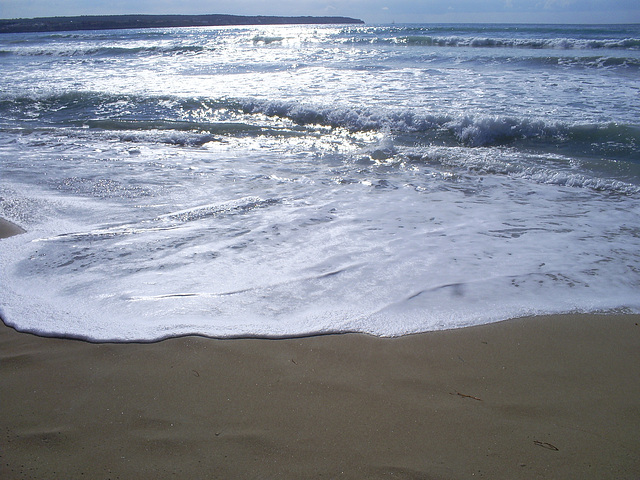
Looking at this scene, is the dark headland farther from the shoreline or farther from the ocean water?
the shoreline

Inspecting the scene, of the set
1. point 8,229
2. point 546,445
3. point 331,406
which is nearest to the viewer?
point 546,445

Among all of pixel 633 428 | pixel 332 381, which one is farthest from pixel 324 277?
pixel 633 428

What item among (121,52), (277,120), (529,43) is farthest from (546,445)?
(121,52)

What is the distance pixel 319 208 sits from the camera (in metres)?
4.01

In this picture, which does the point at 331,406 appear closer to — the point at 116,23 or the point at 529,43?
the point at 529,43

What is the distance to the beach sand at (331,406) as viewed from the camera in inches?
63.4

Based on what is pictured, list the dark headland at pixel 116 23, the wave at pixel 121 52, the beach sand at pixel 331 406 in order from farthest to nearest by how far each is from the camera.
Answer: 1. the dark headland at pixel 116 23
2. the wave at pixel 121 52
3. the beach sand at pixel 331 406

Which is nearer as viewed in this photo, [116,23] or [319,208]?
[319,208]

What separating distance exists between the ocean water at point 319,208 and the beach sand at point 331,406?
0.18 meters

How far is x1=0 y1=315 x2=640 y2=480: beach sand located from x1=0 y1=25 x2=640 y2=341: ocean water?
18 centimetres

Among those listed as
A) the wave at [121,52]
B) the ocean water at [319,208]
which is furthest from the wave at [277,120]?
the wave at [121,52]

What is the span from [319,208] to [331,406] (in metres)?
2.37

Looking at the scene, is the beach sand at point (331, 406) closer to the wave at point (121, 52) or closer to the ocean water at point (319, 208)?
the ocean water at point (319, 208)

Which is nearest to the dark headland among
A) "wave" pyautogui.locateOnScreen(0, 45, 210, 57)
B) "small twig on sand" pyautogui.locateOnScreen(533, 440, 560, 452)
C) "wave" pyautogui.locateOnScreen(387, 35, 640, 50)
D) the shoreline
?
"wave" pyautogui.locateOnScreen(0, 45, 210, 57)
